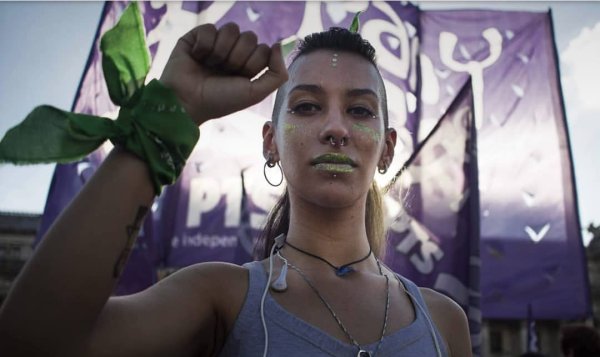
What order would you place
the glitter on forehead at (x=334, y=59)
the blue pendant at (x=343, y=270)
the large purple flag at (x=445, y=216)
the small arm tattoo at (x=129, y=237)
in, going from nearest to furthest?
the small arm tattoo at (x=129, y=237)
the blue pendant at (x=343, y=270)
the glitter on forehead at (x=334, y=59)
the large purple flag at (x=445, y=216)

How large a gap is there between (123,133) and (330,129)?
0.88 meters

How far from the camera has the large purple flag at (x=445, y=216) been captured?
558 centimetres

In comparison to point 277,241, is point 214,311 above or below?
below

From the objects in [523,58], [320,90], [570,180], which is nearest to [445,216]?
[320,90]

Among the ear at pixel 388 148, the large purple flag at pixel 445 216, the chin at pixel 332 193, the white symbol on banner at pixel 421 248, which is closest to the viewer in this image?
the chin at pixel 332 193

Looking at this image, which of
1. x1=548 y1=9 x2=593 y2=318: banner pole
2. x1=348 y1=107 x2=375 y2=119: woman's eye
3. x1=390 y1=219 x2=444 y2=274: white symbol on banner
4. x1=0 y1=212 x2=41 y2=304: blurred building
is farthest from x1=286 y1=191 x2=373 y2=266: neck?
x1=0 y1=212 x2=41 y2=304: blurred building

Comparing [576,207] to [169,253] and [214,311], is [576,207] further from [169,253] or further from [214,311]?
[214,311]

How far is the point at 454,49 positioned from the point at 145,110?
12268 millimetres

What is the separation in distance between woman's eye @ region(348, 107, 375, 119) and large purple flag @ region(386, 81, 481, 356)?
10.1 feet

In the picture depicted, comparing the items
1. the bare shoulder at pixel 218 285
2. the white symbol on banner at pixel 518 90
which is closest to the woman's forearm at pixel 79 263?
the bare shoulder at pixel 218 285

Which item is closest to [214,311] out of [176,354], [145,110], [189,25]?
[176,354]

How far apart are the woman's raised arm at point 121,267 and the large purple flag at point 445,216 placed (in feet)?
12.2

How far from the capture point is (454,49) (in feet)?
41.6

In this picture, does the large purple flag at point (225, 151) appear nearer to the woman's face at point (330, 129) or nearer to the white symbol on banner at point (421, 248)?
the white symbol on banner at point (421, 248)
